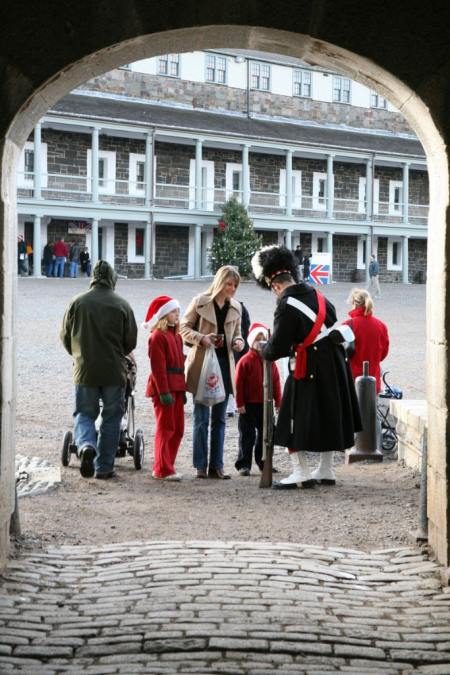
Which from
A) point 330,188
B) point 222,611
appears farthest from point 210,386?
point 330,188

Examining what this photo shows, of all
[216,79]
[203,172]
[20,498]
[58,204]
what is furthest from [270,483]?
[216,79]

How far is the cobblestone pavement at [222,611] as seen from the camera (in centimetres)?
335

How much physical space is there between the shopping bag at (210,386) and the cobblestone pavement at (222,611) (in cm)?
214

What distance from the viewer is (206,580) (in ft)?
13.8

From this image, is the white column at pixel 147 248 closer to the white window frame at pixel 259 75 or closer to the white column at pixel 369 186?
the white window frame at pixel 259 75

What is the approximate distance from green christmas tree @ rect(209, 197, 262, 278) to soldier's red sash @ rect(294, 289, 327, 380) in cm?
2622

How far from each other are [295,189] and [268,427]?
3387cm

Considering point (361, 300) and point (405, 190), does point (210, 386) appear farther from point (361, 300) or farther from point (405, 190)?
point (405, 190)

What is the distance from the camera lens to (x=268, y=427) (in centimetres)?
675

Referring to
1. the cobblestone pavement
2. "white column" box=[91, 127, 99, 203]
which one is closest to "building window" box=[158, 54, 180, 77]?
"white column" box=[91, 127, 99, 203]

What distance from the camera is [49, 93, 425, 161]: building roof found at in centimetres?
3422

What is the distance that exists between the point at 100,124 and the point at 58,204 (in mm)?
3418

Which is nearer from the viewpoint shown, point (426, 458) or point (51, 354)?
point (426, 458)

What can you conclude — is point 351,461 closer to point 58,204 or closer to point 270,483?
point 270,483
